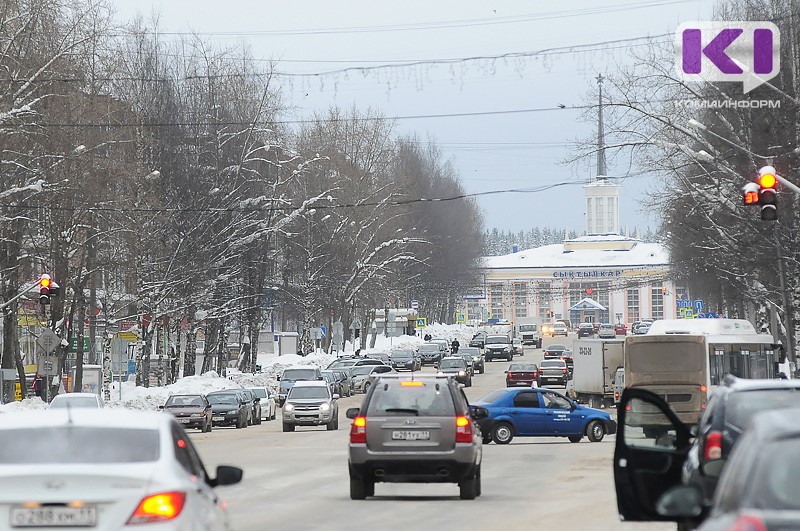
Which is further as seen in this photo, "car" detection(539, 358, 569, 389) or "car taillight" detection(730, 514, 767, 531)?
"car" detection(539, 358, 569, 389)

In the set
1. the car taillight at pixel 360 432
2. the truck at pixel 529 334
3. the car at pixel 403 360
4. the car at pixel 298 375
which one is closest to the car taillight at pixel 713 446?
the car taillight at pixel 360 432

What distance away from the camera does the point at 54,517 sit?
8586 millimetres

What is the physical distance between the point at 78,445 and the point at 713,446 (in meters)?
4.73

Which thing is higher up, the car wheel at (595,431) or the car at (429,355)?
the car at (429,355)

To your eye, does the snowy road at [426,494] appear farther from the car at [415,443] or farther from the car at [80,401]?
the car at [80,401]

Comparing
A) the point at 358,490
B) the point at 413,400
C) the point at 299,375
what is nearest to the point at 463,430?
the point at 413,400

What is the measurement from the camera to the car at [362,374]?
73.3 metres

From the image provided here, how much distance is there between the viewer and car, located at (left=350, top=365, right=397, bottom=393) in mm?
73312

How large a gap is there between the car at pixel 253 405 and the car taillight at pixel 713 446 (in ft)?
137

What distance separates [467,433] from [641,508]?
7.81 metres

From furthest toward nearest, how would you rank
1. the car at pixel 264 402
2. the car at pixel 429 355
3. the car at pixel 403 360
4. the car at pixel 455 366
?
the car at pixel 429 355, the car at pixel 403 360, the car at pixel 455 366, the car at pixel 264 402

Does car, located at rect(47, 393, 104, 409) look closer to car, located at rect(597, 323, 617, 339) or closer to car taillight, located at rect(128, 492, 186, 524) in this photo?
car taillight, located at rect(128, 492, 186, 524)

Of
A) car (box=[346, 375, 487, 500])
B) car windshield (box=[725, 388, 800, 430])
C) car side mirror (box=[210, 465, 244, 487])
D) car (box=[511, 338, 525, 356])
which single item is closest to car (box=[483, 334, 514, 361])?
car (box=[511, 338, 525, 356])

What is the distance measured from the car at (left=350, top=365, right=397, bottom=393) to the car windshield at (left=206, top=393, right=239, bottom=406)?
2153cm
